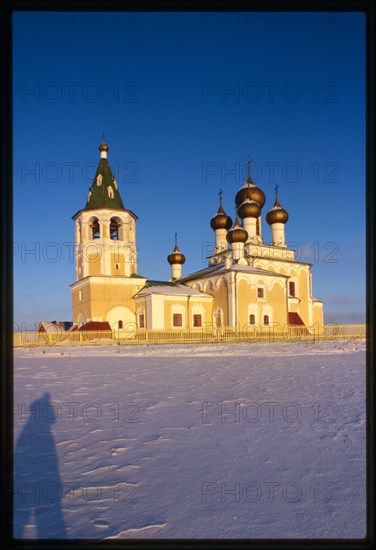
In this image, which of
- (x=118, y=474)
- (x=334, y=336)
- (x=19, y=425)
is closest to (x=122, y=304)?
(x=334, y=336)

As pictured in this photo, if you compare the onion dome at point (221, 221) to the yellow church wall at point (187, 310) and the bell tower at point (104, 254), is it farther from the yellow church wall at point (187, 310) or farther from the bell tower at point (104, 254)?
the bell tower at point (104, 254)

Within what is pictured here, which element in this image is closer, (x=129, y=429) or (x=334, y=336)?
(x=129, y=429)

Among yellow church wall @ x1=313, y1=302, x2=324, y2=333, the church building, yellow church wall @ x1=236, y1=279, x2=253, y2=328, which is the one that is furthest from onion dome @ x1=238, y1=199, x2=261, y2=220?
yellow church wall @ x1=313, y1=302, x2=324, y2=333

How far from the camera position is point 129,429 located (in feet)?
15.9

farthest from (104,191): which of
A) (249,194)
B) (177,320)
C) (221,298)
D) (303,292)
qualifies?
(303,292)

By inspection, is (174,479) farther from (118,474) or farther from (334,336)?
(334,336)

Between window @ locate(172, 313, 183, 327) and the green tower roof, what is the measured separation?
806cm

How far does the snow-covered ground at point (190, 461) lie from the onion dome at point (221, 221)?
94.4 feet

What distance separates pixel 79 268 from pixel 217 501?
2483 centimetres

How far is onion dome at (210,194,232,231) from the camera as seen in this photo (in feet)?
117

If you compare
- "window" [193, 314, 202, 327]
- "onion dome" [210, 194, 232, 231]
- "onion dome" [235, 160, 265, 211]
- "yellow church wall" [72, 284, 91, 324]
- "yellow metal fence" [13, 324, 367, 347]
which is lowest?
"yellow metal fence" [13, 324, 367, 347]

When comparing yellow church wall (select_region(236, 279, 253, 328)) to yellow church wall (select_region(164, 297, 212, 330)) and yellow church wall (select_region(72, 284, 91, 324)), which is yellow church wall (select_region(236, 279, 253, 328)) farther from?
yellow church wall (select_region(72, 284, 91, 324))

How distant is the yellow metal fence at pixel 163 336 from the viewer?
20.9 meters

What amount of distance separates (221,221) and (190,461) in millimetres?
32732
